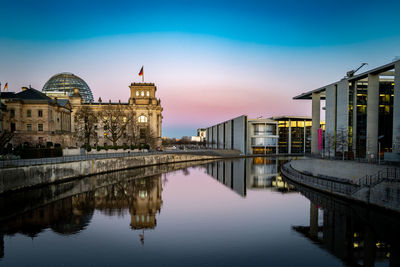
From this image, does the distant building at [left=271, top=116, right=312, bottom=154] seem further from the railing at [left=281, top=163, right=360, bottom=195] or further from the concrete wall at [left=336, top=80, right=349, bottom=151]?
the railing at [left=281, top=163, right=360, bottom=195]

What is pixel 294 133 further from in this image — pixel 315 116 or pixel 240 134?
pixel 315 116

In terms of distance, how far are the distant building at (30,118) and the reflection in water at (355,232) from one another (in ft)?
220

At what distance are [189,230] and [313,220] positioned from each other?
12109mm

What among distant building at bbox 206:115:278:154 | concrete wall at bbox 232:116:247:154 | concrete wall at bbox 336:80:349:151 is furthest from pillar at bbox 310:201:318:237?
distant building at bbox 206:115:278:154

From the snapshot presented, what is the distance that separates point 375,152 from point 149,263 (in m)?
38.7

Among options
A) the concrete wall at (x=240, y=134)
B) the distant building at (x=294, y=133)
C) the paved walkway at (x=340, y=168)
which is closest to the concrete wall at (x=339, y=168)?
the paved walkway at (x=340, y=168)

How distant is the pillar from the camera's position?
2118cm

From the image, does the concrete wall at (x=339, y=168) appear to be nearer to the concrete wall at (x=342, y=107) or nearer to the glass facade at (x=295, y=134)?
the concrete wall at (x=342, y=107)

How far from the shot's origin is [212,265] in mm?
15211

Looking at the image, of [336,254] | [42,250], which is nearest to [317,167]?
[336,254]

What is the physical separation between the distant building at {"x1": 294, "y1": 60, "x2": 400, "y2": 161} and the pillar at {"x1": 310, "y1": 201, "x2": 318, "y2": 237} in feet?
54.1

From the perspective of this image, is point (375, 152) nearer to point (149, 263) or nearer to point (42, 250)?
point (149, 263)

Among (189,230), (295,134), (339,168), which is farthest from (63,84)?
(339,168)

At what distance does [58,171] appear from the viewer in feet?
129
